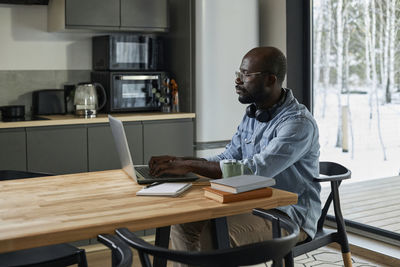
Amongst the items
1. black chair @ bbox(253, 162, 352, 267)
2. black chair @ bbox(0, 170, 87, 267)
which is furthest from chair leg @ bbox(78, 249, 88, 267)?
black chair @ bbox(253, 162, 352, 267)

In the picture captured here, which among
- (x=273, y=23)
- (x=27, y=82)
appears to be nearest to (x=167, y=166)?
(x=27, y=82)

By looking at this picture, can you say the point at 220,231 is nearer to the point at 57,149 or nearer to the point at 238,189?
the point at 238,189

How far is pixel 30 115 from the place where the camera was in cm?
444

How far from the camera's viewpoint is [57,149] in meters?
3.99

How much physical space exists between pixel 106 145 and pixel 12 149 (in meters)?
0.66

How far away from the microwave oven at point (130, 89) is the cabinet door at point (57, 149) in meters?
0.46

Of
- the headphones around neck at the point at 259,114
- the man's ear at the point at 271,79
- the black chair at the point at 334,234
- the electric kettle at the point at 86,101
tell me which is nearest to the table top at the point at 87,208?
the black chair at the point at 334,234

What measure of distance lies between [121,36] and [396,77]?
2.01 meters

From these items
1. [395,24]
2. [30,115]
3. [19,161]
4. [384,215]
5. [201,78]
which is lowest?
[384,215]

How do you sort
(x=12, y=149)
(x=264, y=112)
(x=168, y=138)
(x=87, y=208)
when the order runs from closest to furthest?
1. (x=87, y=208)
2. (x=264, y=112)
3. (x=12, y=149)
4. (x=168, y=138)

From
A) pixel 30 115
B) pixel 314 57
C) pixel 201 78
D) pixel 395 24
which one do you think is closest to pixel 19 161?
pixel 30 115

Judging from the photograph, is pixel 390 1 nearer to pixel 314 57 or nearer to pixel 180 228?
pixel 314 57

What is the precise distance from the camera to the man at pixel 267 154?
98.0 inches

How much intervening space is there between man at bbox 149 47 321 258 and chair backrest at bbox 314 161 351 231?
0.08 meters
